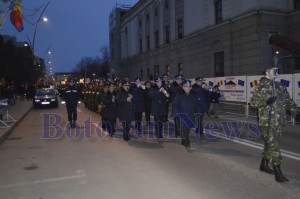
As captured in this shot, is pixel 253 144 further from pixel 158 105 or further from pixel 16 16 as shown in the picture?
pixel 16 16

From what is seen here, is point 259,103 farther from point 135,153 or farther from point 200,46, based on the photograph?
point 200,46

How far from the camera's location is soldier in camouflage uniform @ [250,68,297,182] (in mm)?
6468

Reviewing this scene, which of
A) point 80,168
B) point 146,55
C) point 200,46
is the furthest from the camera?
point 146,55

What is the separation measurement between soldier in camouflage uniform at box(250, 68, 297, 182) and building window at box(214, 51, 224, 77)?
23986mm

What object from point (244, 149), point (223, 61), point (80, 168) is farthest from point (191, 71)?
point (80, 168)

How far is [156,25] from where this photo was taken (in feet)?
157

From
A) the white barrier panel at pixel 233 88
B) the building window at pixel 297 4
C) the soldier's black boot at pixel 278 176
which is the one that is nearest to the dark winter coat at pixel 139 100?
the soldier's black boot at pixel 278 176

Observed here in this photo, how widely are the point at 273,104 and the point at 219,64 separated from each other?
81.4 ft

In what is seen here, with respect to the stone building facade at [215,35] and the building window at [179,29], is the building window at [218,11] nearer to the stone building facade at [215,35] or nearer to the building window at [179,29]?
the stone building facade at [215,35]

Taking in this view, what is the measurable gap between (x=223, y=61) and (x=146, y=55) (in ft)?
74.8

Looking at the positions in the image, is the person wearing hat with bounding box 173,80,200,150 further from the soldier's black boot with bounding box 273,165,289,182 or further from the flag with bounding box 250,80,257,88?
the flag with bounding box 250,80,257,88

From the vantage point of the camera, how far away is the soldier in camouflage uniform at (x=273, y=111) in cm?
647

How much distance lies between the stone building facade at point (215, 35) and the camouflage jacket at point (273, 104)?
1914cm

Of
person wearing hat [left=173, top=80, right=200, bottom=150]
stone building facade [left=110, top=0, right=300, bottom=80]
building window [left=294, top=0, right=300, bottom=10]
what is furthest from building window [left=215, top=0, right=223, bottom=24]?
person wearing hat [left=173, top=80, right=200, bottom=150]
